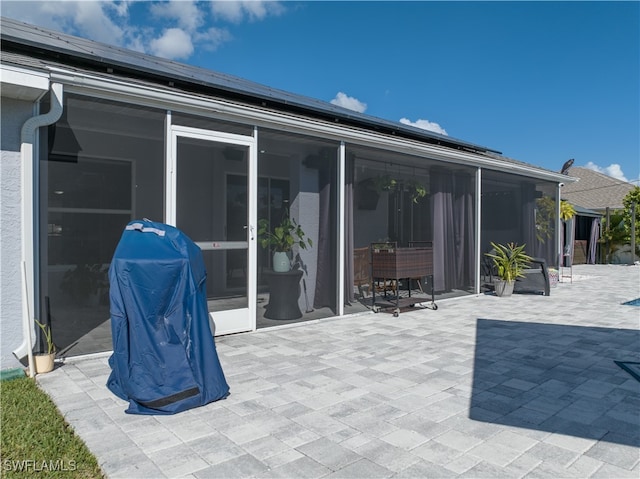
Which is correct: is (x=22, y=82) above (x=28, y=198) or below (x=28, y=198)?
above

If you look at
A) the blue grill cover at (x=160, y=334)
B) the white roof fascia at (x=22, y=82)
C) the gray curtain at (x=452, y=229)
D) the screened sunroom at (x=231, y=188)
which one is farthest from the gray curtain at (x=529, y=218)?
the white roof fascia at (x=22, y=82)

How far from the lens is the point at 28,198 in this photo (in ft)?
11.6

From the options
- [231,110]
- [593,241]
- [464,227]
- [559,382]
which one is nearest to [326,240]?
[231,110]

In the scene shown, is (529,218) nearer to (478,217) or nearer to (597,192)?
(478,217)

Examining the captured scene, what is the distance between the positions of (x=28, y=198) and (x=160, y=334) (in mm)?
1786

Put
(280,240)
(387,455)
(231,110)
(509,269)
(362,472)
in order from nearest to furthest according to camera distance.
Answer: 1. (362,472)
2. (387,455)
3. (231,110)
4. (280,240)
5. (509,269)

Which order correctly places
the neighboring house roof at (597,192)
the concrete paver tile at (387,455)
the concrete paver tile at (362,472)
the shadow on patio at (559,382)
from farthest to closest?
1. the neighboring house roof at (597,192)
2. the shadow on patio at (559,382)
3. the concrete paver tile at (387,455)
4. the concrete paver tile at (362,472)

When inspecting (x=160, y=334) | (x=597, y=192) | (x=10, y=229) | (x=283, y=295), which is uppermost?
(x=597, y=192)

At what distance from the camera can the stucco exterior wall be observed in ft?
11.3

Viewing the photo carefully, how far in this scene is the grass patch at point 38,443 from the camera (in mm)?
2031

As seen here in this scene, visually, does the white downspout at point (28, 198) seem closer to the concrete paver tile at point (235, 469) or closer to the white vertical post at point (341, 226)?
the concrete paver tile at point (235, 469)

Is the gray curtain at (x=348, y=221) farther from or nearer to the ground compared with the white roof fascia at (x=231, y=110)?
nearer to the ground

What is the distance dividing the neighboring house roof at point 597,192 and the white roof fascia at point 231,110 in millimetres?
21693

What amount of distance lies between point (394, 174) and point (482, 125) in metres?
11.2
